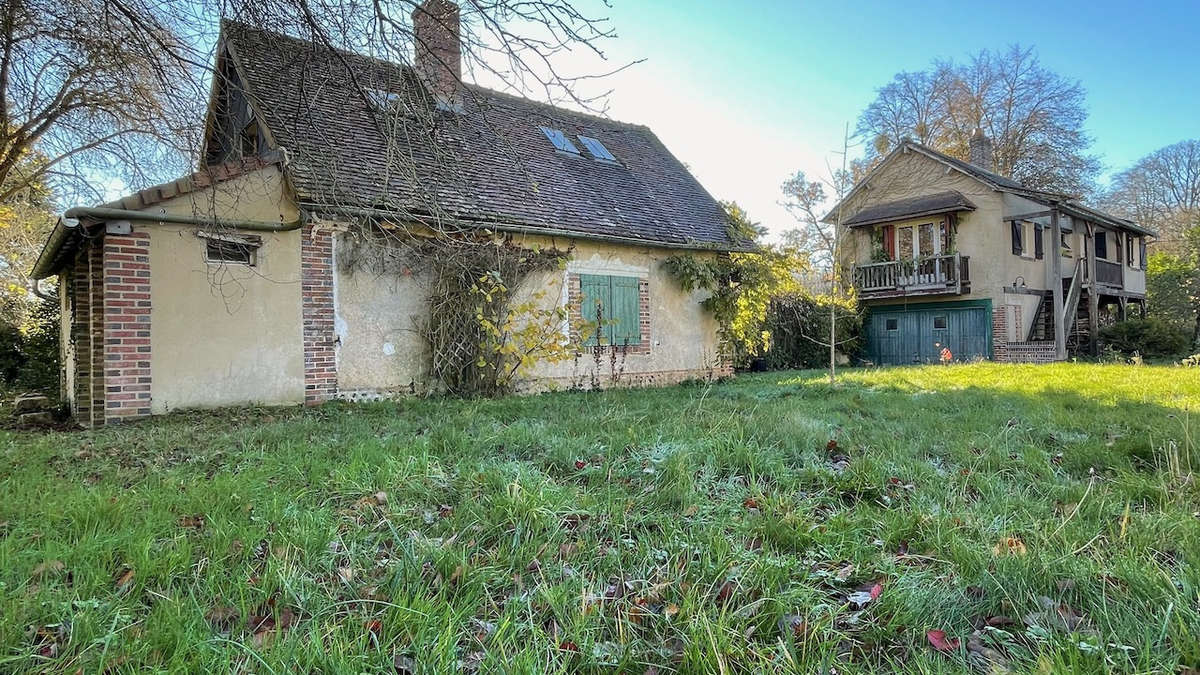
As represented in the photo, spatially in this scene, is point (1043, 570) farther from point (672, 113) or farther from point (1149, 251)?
point (1149, 251)

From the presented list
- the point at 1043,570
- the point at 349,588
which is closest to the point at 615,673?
the point at 349,588

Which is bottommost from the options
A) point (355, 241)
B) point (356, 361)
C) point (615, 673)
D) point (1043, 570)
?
point (615, 673)

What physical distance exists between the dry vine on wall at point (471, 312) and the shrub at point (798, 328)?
8.48m

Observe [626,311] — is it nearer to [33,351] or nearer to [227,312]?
[227,312]

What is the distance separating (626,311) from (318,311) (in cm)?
476

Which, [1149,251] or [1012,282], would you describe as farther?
[1149,251]

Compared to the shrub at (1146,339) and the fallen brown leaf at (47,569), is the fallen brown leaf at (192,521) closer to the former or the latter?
the fallen brown leaf at (47,569)

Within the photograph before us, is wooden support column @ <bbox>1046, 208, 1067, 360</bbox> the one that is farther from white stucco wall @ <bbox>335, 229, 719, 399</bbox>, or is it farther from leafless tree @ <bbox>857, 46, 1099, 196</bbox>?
white stucco wall @ <bbox>335, 229, 719, 399</bbox>

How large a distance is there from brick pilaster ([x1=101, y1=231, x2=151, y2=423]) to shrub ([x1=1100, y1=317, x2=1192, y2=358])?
21.2m

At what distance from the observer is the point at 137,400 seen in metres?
6.21

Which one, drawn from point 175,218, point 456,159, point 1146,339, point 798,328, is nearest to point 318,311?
point 175,218

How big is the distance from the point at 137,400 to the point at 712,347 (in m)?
8.72

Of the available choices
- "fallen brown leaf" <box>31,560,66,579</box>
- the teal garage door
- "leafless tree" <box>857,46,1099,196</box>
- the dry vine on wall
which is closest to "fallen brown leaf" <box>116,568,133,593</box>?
"fallen brown leaf" <box>31,560,66,579</box>

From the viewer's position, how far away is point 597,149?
12500mm
